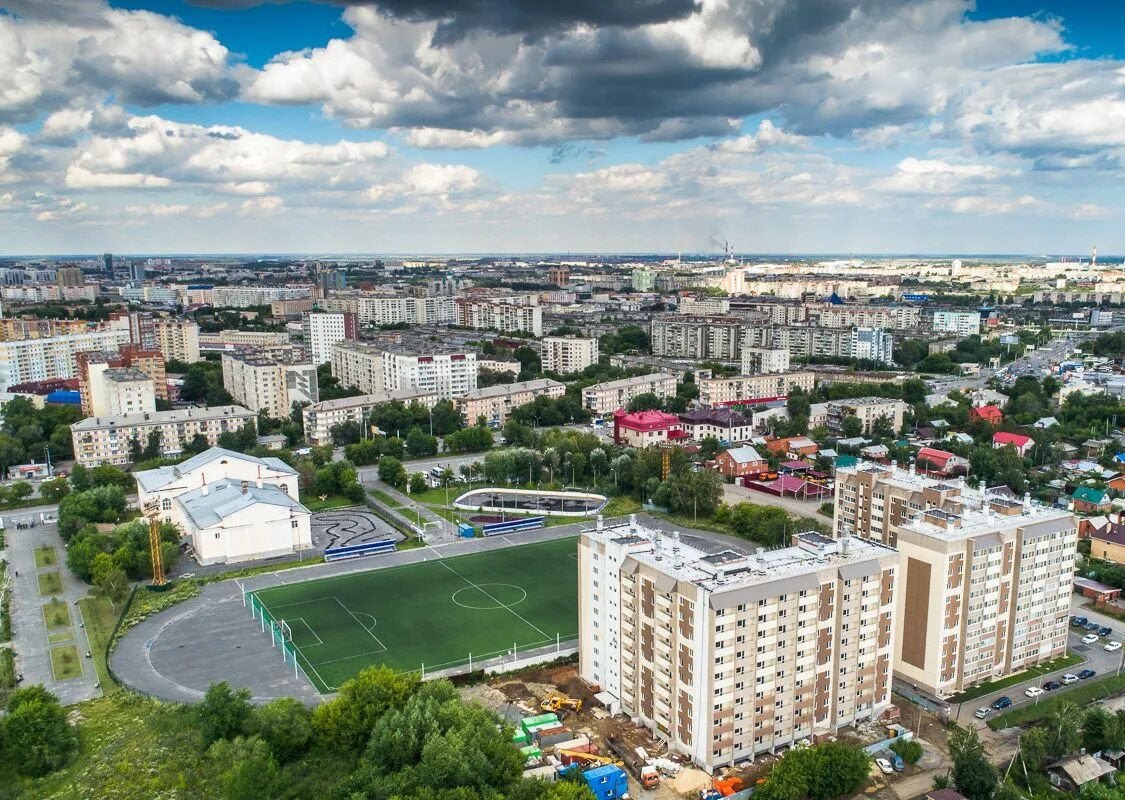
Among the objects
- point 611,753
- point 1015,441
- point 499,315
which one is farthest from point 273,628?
point 499,315

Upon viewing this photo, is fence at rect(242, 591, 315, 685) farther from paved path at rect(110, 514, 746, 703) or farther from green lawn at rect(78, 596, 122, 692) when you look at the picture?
green lawn at rect(78, 596, 122, 692)

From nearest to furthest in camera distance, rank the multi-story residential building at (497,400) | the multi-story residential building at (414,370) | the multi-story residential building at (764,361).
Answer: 1. the multi-story residential building at (497,400)
2. the multi-story residential building at (414,370)
3. the multi-story residential building at (764,361)

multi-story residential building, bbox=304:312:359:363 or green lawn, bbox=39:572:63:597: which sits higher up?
multi-story residential building, bbox=304:312:359:363

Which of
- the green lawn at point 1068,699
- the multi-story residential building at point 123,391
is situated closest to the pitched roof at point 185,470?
the multi-story residential building at point 123,391

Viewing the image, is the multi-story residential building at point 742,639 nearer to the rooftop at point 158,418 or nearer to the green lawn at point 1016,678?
the green lawn at point 1016,678

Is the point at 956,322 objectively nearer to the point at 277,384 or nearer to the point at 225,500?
the point at 277,384

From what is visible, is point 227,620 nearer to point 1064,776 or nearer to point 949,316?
point 1064,776

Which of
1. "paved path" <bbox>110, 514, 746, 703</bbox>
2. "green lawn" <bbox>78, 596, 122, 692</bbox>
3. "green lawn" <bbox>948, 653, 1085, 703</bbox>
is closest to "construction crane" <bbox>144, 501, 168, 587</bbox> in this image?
"paved path" <bbox>110, 514, 746, 703</bbox>
